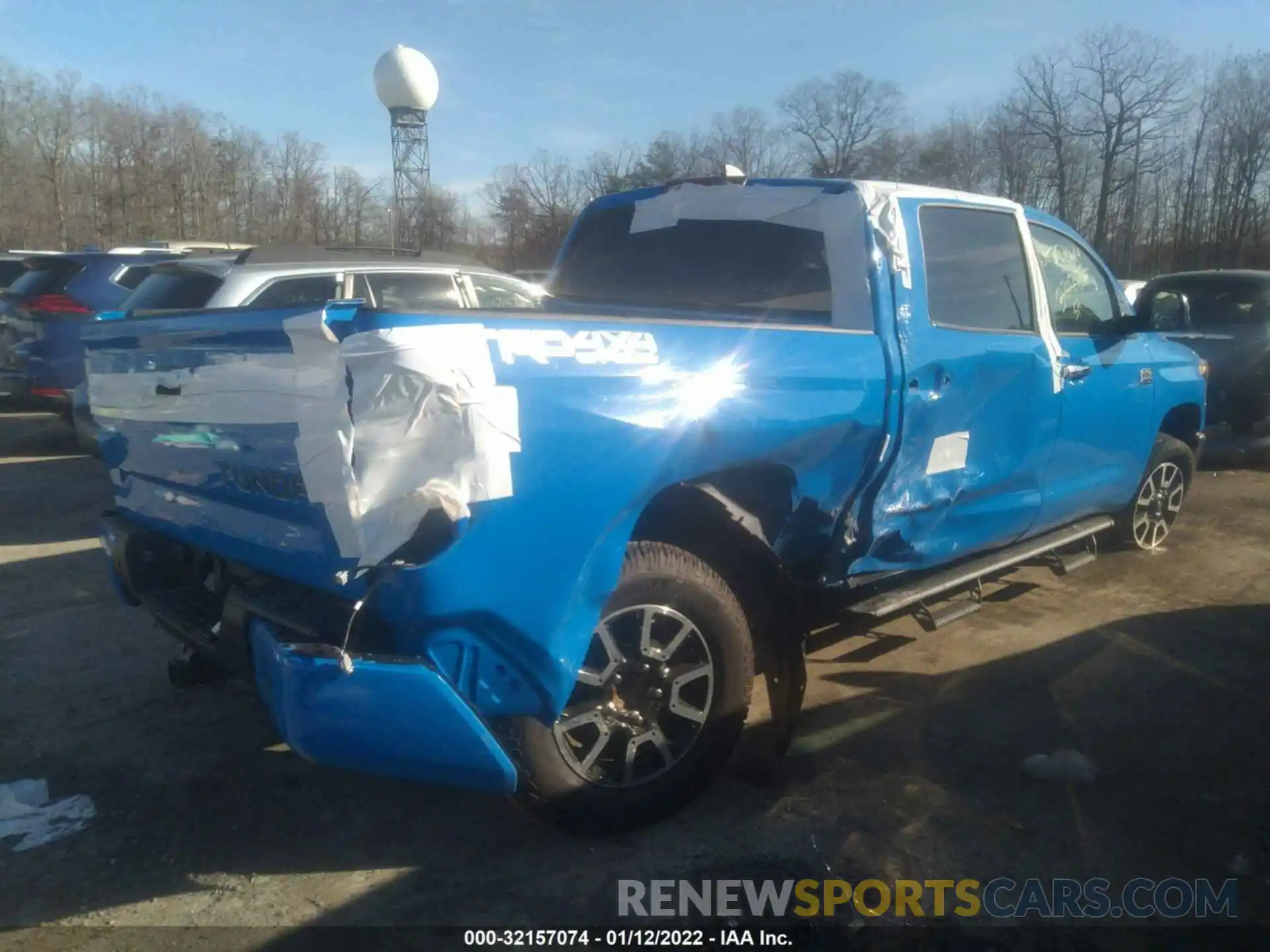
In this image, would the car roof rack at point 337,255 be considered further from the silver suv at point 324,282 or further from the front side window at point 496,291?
the front side window at point 496,291

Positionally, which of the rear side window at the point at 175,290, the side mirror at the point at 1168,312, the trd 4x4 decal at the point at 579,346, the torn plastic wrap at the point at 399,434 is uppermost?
the rear side window at the point at 175,290

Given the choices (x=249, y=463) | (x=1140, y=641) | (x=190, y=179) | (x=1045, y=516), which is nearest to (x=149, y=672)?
(x=249, y=463)

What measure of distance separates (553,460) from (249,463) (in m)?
0.88

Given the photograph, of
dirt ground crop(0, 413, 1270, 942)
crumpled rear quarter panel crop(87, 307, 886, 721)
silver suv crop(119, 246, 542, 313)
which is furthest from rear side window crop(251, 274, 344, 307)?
crumpled rear quarter panel crop(87, 307, 886, 721)

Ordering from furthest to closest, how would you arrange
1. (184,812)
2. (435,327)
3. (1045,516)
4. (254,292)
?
(254,292) < (1045,516) < (184,812) < (435,327)

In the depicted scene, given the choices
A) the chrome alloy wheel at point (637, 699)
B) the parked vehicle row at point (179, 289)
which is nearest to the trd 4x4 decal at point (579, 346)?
the chrome alloy wheel at point (637, 699)

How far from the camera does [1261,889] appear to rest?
2777mm

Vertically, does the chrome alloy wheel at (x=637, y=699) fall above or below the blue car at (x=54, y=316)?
below

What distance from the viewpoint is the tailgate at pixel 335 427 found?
2.21m

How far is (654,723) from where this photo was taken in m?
2.95

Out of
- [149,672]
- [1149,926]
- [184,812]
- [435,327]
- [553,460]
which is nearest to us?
[435,327]

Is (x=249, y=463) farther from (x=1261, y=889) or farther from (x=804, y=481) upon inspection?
(x=1261, y=889)

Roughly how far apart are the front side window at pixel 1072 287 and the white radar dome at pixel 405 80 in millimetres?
26729
